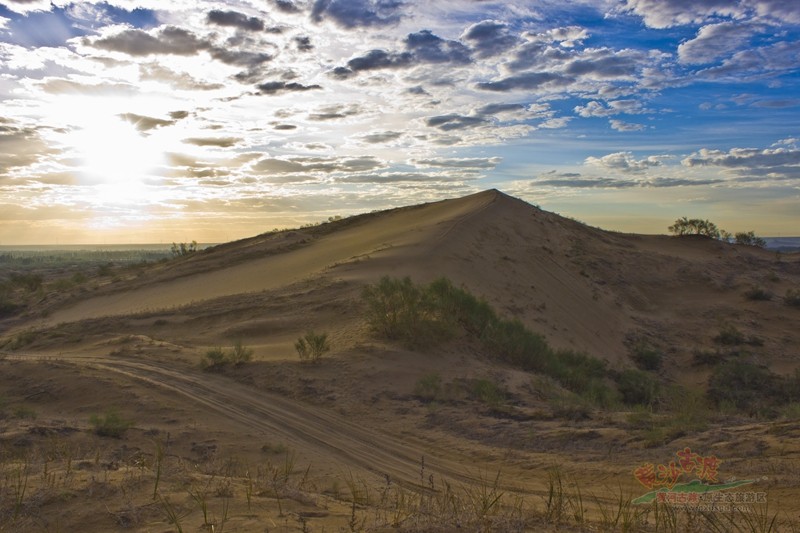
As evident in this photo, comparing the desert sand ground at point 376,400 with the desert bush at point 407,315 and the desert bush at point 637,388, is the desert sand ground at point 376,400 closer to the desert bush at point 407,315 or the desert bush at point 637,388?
the desert bush at point 407,315

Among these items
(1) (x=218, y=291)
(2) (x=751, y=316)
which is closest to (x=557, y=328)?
(2) (x=751, y=316)

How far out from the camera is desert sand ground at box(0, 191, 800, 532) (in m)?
5.13

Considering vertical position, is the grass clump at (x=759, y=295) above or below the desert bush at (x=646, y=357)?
above

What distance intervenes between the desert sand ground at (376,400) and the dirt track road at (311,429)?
0.05 meters

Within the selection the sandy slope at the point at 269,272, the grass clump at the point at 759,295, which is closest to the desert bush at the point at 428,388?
the sandy slope at the point at 269,272

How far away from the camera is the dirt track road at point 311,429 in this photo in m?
8.12

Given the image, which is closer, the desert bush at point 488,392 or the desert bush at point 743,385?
the desert bush at point 488,392

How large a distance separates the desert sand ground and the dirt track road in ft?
0.18

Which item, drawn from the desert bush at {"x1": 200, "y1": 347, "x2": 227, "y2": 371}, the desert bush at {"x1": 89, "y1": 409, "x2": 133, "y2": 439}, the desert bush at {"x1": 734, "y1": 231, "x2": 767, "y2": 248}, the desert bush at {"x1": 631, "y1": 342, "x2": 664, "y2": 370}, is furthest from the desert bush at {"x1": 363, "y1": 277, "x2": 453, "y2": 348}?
the desert bush at {"x1": 734, "y1": 231, "x2": 767, "y2": 248}

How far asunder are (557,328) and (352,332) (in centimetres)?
783

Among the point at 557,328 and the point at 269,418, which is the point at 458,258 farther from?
the point at 269,418

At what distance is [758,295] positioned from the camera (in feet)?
78.8

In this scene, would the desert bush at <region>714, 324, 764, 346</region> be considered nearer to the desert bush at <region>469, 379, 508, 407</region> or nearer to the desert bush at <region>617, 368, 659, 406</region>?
the desert bush at <region>617, 368, 659, 406</region>

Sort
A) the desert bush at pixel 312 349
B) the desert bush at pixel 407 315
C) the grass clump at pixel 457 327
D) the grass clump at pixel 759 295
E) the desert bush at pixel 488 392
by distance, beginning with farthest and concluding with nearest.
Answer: the grass clump at pixel 759 295 → the grass clump at pixel 457 327 → the desert bush at pixel 407 315 → the desert bush at pixel 312 349 → the desert bush at pixel 488 392
